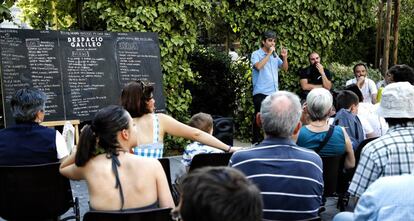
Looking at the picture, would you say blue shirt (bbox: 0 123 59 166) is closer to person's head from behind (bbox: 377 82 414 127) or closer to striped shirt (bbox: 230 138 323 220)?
striped shirt (bbox: 230 138 323 220)

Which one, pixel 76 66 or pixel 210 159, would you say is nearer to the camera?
pixel 210 159

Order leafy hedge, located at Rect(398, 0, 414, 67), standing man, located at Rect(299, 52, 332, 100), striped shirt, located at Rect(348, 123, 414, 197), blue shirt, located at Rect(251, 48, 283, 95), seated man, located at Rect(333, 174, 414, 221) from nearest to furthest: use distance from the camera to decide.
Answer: seated man, located at Rect(333, 174, 414, 221)
striped shirt, located at Rect(348, 123, 414, 197)
blue shirt, located at Rect(251, 48, 283, 95)
standing man, located at Rect(299, 52, 332, 100)
leafy hedge, located at Rect(398, 0, 414, 67)

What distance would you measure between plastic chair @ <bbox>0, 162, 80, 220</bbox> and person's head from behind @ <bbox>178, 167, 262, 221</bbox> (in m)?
2.23

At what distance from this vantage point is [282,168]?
2.66m

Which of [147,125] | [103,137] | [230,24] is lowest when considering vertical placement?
[147,125]

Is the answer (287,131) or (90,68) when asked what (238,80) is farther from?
(287,131)

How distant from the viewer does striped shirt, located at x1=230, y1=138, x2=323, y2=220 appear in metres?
2.65

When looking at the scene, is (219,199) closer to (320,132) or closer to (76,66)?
(320,132)

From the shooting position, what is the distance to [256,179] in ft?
8.74

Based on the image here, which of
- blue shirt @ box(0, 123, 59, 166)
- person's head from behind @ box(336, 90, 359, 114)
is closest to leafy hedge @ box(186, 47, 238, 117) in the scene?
person's head from behind @ box(336, 90, 359, 114)

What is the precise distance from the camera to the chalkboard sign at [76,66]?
591 centimetres

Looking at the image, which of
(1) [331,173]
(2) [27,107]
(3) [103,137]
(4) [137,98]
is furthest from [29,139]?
(1) [331,173]

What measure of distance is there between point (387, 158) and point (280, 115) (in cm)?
64

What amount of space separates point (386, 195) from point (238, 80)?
7.28 meters
